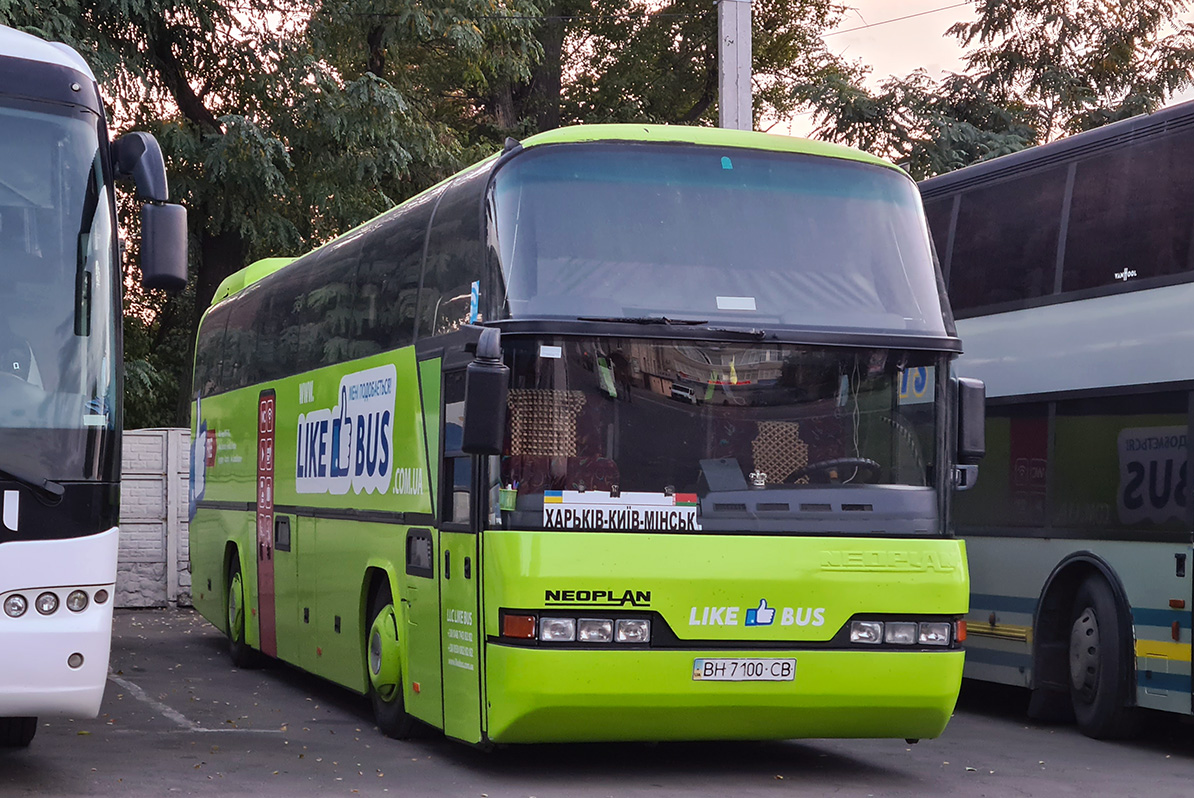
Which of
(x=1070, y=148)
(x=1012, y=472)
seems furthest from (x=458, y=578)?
(x=1070, y=148)

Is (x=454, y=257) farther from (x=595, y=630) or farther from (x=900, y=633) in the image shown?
(x=900, y=633)

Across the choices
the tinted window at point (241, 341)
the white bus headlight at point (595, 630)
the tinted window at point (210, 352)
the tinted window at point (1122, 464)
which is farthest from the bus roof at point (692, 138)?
the tinted window at point (210, 352)

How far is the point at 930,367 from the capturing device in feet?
30.8

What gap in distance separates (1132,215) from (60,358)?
6890 millimetres

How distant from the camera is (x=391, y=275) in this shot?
11.4 meters

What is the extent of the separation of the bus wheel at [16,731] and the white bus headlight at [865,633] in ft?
14.8

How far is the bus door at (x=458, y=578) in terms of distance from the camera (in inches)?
359

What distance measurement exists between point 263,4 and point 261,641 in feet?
45.0

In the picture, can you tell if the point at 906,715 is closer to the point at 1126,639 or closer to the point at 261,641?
the point at 1126,639

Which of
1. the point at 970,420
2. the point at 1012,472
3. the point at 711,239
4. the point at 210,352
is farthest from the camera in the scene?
the point at 210,352

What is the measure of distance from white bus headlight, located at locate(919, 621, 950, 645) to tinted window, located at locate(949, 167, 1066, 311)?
4003mm

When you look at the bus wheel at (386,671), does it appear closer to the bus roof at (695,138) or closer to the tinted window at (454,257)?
the tinted window at (454,257)

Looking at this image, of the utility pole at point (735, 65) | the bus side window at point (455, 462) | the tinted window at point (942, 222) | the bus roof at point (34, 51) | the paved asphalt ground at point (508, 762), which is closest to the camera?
the bus roof at point (34, 51)

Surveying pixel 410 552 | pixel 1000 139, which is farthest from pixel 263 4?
pixel 410 552
